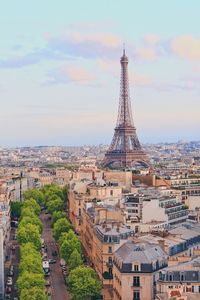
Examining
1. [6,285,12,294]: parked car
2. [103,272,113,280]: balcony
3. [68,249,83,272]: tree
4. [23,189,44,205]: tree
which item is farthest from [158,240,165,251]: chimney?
[23,189,44,205]: tree

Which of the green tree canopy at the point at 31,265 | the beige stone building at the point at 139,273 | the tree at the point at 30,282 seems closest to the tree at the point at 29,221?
the green tree canopy at the point at 31,265

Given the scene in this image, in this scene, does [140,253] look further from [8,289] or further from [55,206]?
[55,206]

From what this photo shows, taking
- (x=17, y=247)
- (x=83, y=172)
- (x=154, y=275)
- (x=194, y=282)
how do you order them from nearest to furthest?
(x=194, y=282) → (x=154, y=275) → (x=17, y=247) → (x=83, y=172)

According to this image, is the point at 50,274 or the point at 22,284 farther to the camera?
the point at 50,274

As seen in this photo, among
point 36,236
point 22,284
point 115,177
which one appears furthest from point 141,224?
point 115,177

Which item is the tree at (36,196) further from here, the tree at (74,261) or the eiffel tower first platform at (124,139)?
the tree at (74,261)

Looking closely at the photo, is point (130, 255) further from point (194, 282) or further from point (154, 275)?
point (194, 282)

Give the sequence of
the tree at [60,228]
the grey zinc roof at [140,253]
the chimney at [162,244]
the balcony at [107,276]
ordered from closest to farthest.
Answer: the grey zinc roof at [140,253]
the chimney at [162,244]
the balcony at [107,276]
the tree at [60,228]

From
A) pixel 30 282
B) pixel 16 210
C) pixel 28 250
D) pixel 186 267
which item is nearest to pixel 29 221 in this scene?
pixel 28 250
